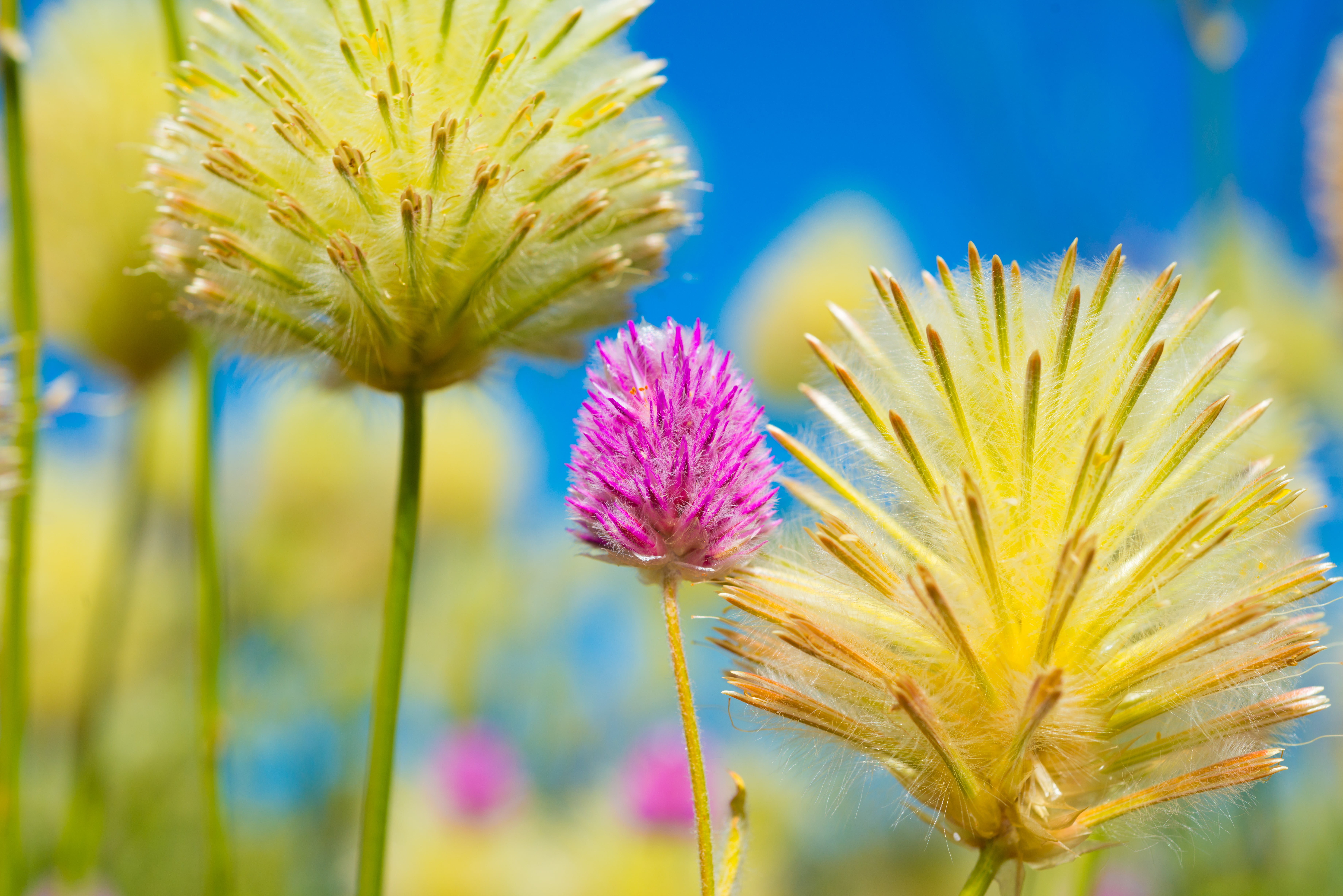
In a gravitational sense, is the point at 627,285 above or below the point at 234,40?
below

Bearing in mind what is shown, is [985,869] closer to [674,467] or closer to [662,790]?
[674,467]

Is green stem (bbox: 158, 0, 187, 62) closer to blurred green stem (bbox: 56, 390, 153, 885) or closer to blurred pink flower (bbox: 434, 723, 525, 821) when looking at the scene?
blurred green stem (bbox: 56, 390, 153, 885)

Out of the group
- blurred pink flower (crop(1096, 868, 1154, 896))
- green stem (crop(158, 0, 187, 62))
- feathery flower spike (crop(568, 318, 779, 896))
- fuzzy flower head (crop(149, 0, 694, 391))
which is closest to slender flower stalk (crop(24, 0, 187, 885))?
green stem (crop(158, 0, 187, 62))

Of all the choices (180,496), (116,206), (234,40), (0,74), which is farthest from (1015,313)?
(180,496)

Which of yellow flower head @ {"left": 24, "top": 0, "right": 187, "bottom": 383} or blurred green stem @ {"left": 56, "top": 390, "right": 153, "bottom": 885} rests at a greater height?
yellow flower head @ {"left": 24, "top": 0, "right": 187, "bottom": 383}

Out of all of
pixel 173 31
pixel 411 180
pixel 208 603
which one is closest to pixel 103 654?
pixel 208 603

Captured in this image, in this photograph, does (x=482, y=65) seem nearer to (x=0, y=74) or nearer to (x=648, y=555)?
(x=648, y=555)
